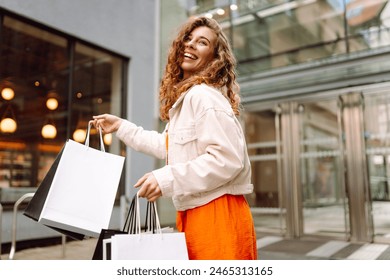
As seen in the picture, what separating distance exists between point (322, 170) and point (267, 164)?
3.29 feet

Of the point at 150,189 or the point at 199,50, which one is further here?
the point at 199,50

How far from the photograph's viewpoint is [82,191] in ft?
3.99

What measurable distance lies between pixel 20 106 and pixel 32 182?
95cm

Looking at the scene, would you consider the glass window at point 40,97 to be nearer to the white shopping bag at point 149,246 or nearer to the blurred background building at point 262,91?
the blurred background building at point 262,91

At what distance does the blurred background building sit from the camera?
15.4 ft

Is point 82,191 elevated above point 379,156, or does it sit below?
below

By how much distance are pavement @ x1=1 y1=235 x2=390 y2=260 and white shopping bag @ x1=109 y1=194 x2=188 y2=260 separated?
2.62 metres

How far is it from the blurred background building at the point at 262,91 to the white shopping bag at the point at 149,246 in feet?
11.7

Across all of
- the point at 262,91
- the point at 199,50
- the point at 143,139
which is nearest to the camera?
the point at 199,50

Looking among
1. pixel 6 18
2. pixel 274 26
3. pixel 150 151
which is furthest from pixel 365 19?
pixel 150 151

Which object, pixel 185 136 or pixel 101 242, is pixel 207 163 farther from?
pixel 101 242

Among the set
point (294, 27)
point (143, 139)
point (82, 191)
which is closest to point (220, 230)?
point (82, 191)

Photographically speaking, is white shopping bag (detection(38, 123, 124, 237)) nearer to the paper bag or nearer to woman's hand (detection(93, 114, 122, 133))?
the paper bag

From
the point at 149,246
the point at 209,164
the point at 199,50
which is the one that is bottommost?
the point at 149,246
